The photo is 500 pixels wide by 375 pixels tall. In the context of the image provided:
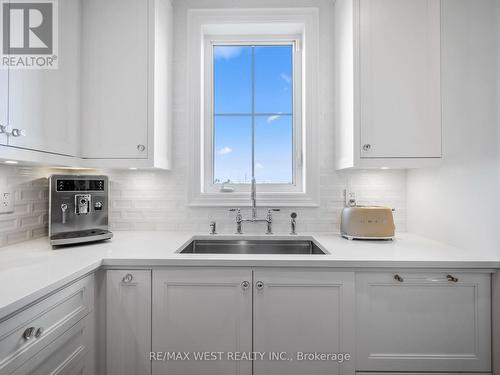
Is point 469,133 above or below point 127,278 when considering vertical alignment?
above

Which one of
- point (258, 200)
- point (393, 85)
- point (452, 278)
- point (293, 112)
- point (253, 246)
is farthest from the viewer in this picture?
point (293, 112)

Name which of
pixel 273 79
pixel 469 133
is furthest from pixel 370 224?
pixel 273 79

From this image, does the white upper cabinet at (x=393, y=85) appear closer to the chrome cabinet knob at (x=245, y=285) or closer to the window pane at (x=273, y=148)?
the window pane at (x=273, y=148)

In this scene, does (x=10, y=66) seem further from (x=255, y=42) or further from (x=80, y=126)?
(x=255, y=42)

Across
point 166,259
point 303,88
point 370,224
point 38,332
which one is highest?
point 303,88

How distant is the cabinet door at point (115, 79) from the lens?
1.59 meters

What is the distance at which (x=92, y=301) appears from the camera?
120 cm

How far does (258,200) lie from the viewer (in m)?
1.91

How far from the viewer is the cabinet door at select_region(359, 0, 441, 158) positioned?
5.01ft

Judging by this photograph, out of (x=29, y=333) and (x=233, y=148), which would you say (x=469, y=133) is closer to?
(x=233, y=148)

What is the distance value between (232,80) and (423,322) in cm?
→ 194

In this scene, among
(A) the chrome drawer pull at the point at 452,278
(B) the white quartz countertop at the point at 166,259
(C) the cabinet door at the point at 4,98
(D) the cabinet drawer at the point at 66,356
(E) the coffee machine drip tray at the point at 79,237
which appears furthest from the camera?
(E) the coffee machine drip tray at the point at 79,237

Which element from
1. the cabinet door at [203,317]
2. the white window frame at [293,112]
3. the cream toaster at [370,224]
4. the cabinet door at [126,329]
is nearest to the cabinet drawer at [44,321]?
the cabinet door at [126,329]

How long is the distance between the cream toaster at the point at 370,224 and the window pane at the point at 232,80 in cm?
111
